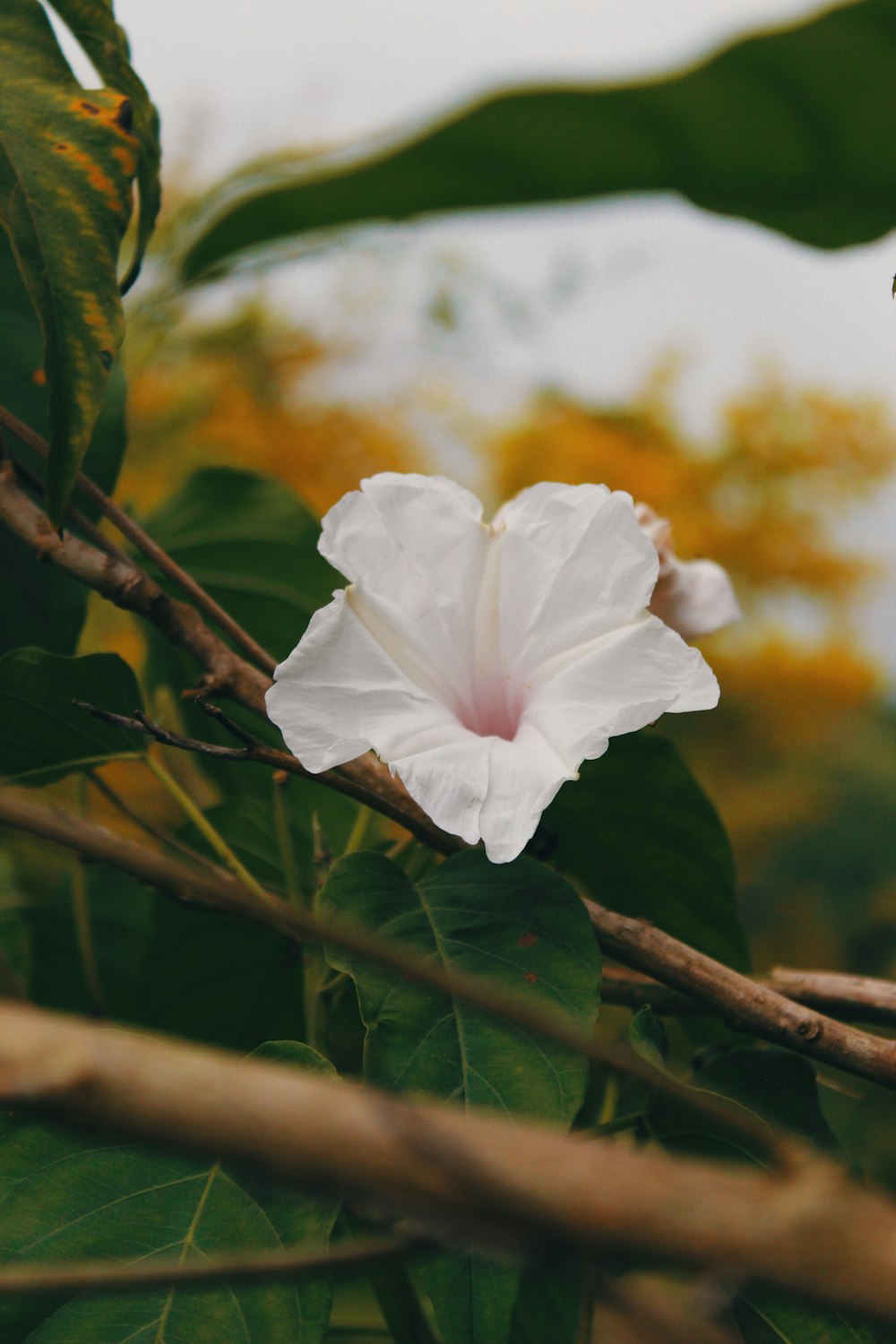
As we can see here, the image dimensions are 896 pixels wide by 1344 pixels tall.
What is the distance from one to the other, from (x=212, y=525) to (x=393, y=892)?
0.77ft

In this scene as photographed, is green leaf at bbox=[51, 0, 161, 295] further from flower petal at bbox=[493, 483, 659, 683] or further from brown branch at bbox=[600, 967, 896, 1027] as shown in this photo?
brown branch at bbox=[600, 967, 896, 1027]

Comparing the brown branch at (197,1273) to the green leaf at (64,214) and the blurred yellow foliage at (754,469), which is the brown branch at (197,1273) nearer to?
the green leaf at (64,214)

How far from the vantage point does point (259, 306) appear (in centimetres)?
276

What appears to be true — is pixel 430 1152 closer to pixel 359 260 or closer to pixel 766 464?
pixel 359 260

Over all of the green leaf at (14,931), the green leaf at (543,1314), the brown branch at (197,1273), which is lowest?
the green leaf at (14,931)

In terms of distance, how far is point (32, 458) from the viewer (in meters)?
0.37

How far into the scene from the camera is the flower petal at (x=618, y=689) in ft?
0.84

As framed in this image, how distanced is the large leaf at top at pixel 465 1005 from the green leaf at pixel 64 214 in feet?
0.46

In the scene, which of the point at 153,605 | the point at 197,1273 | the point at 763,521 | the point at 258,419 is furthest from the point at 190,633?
the point at 763,521

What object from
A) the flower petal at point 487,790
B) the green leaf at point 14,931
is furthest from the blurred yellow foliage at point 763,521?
the flower petal at point 487,790

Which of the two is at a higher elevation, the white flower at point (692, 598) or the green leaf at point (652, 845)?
the white flower at point (692, 598)

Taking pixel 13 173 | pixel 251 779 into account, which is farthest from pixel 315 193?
pixel 251 779

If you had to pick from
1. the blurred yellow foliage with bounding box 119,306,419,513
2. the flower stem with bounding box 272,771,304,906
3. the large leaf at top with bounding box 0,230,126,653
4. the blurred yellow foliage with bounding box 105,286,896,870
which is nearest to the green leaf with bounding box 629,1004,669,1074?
the flower stem with bounding box 272,771,304,906

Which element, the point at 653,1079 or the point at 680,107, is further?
the point at 680,107
